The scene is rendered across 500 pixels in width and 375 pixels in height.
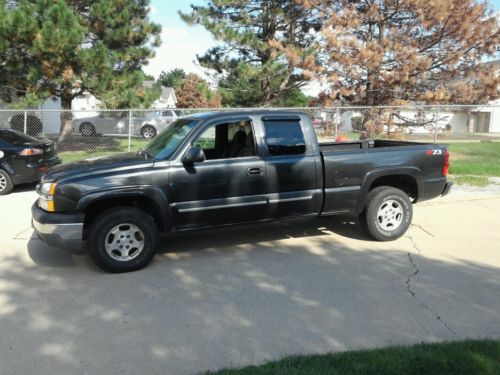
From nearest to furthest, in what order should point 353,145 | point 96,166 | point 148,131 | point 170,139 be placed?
point 96,166 → point 170,139 → point 353,145 → point 148,131

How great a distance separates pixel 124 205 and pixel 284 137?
2.14 m

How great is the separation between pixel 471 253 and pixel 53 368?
4.98 m

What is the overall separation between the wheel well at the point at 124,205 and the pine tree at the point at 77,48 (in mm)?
9797

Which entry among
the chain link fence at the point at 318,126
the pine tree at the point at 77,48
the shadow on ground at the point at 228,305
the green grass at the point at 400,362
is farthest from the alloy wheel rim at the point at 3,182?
the green grass at the point at 400,362

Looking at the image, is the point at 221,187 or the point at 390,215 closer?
the point at 221,187

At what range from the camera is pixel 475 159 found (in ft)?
51.0

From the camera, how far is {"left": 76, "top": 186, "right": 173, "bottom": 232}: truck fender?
16.9 ft

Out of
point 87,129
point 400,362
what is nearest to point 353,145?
point 400,362

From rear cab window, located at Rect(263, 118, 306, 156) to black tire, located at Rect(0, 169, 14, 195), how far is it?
21.5ft

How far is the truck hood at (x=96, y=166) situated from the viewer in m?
5.31

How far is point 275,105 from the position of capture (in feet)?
70.3

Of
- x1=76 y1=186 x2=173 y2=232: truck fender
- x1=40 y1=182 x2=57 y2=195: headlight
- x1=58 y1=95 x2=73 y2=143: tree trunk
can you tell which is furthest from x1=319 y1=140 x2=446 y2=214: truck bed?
x1=58 y1=95 x2=73 y2=143: tree trunk

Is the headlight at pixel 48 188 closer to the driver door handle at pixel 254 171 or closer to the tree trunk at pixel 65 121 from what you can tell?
the driver door handle at pixel 254 171

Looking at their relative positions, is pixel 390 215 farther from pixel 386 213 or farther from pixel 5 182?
pixel 5 182
